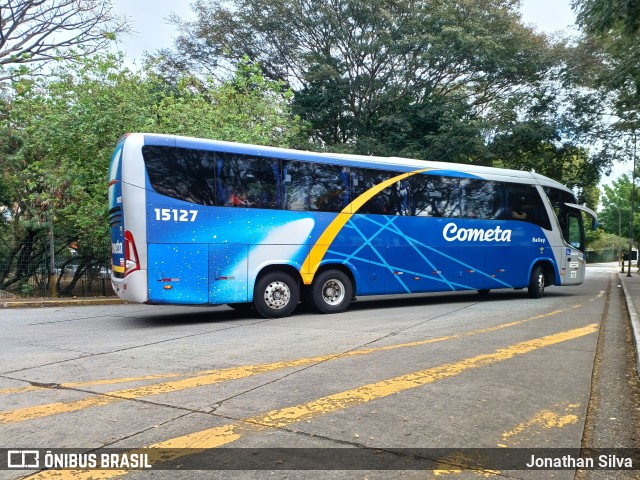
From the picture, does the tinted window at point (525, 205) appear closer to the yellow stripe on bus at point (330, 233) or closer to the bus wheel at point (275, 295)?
the yellow stripe on bus at point (330, 233)

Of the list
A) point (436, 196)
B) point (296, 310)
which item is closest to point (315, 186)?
point (296, 310)

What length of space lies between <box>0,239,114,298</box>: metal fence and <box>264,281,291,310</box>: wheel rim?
8752 mm

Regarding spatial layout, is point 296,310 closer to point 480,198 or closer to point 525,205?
point 480,198

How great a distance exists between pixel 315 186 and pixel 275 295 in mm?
2490

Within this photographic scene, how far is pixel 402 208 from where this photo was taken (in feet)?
41.8

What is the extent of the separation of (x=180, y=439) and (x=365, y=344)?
4.11 meters

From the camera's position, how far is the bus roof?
9859mm

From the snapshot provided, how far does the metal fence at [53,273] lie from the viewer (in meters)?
17.0

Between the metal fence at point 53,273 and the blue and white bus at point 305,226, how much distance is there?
8.22 metres

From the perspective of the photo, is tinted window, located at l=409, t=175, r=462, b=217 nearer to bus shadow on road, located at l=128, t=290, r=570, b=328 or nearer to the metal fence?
bus shadow on road, located at l=128, t=290, r=570, b=328

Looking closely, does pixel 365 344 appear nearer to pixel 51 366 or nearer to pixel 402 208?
pixel 51 366

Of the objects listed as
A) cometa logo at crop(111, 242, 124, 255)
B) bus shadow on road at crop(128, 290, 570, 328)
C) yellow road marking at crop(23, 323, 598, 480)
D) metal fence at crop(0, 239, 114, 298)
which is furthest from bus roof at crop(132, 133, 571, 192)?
metal fence at crop(0, 239, 114, 298)

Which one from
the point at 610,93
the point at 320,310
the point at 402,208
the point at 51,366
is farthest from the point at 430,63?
the point at 51,366

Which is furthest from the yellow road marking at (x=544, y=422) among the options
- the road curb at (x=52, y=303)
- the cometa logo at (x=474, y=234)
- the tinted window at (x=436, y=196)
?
the road curb at (x=52, y=303)
